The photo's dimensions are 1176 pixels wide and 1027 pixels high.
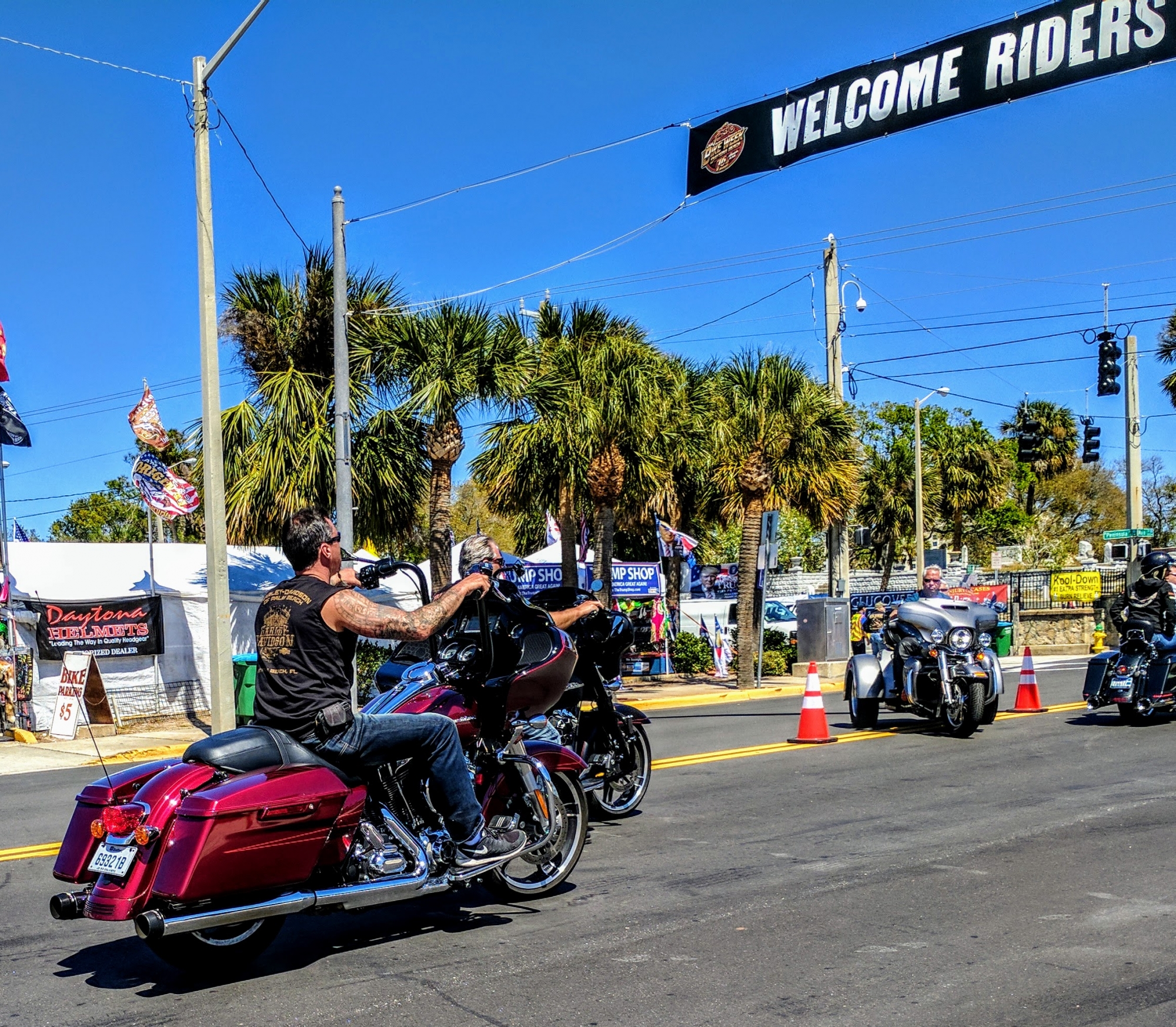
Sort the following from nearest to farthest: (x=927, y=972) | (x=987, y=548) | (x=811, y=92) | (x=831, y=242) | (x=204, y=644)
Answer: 1. (x=927, y=972)
2. (x=811, y=92)
3. (x=204, y=644)
4. (x=831, y=242)
5. (x=987, y=548)

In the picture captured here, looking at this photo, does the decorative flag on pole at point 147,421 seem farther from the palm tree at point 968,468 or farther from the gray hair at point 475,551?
the palm tree at point 968,468

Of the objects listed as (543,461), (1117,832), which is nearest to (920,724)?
(1117,832)

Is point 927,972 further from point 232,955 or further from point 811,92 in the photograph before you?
point 811,92

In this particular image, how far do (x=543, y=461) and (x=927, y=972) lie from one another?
55.5 feet

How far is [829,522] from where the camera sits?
23875 millimetres

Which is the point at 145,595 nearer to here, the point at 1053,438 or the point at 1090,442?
the point at 1090,442

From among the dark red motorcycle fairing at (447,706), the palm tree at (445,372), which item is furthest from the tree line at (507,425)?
the dark red motorcycle fairing at (447,706)

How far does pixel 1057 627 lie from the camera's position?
34688 millimetres

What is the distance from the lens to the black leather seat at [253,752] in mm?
5121

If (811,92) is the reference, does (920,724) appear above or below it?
below

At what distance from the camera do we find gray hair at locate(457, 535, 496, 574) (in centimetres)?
665

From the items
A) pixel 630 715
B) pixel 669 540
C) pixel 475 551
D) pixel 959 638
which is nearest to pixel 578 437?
pixel 669 540

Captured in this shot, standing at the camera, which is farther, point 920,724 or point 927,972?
point 920,724

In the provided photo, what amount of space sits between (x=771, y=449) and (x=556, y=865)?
54.0 feet
